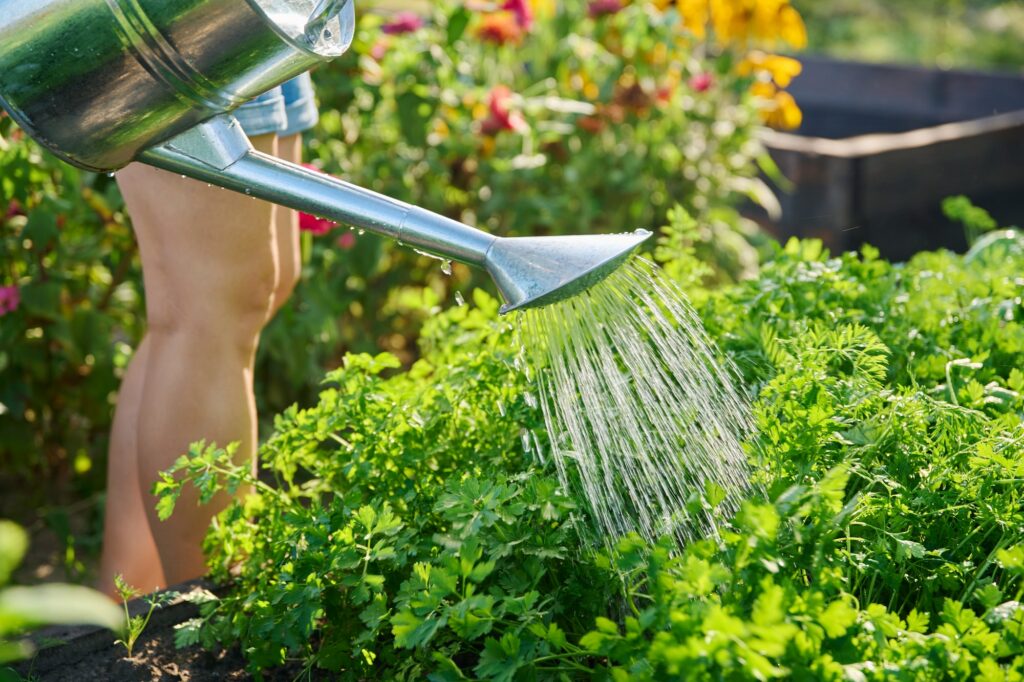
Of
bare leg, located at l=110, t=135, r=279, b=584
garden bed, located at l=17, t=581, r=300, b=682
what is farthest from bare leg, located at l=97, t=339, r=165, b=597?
garden bed, located at l=17, t=581, r=300, b=682

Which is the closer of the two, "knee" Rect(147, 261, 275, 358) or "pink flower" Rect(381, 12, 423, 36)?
"knee" Rect(147, 261, 275, 358)

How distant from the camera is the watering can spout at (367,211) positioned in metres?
1.32

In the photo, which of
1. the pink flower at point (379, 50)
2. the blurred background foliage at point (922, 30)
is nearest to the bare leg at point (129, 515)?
the pink flower at point (379, 50)

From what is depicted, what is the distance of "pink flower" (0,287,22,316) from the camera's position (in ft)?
7.25

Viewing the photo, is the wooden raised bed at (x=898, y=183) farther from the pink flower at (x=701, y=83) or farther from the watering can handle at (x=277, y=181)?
the watering can handle at (x=277, y=181)

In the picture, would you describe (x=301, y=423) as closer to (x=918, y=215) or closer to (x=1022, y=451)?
(x=1022, y=451)

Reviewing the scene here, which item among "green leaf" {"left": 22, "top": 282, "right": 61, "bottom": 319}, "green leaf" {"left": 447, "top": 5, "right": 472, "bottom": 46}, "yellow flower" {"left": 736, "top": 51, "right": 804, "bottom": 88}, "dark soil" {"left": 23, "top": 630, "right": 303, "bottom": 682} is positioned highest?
"green leaf" {"left": 447, "top": 5, "right": 472, "bottom": 46}

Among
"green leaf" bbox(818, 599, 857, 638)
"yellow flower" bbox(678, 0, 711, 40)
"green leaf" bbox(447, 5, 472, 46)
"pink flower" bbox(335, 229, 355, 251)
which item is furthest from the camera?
"yellow flower" bbox(678, 0, 711, 40)

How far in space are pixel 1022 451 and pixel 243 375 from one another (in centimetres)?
108

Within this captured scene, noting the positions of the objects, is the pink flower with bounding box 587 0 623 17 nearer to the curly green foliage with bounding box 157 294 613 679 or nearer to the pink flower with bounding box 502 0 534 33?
the pink flower with bounding box 502 0 534 33

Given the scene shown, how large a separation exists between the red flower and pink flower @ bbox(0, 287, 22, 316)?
4.59 ft

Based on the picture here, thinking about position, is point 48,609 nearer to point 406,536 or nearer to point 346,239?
point 406,536

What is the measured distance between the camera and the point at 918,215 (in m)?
3.80

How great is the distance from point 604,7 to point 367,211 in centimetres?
216
